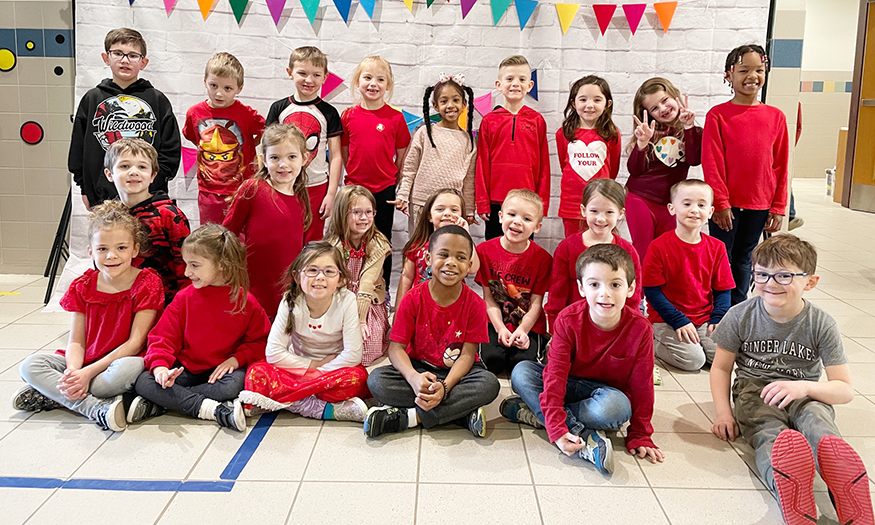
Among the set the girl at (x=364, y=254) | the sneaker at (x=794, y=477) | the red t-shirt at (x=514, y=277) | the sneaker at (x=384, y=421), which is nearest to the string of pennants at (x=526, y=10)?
the girl at (x=364, y=254)

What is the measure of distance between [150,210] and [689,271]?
2.41m

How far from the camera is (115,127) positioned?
3.32 metres

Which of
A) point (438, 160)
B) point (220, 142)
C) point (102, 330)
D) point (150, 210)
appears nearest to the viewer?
point (102, 330)

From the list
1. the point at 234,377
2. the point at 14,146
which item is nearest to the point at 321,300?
the point at 234,377

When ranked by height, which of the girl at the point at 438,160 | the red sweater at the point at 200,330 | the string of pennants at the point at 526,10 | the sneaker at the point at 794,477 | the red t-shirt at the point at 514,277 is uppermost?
the string of pennants at the point at 526,10

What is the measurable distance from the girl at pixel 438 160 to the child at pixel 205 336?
1184 millimetres

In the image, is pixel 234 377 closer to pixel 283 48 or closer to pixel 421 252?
pixel 421 252

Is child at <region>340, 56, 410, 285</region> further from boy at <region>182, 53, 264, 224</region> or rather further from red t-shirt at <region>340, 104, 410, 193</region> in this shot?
boy at <region>182, 53, 264, 224</region>

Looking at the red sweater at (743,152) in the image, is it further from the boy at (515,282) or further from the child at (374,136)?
the child at (374,136)

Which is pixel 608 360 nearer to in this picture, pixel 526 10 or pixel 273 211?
pixel 273 211

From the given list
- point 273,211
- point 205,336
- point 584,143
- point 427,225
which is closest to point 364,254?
point 427,225

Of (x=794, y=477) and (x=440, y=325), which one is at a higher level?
(x=440, y=325)

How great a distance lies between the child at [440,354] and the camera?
237 cm

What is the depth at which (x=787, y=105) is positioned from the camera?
4.22m
